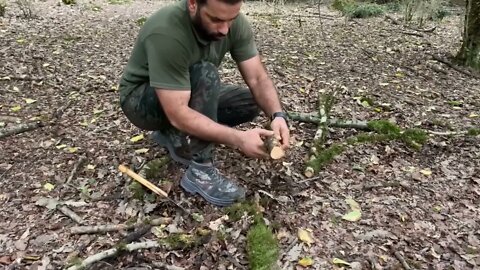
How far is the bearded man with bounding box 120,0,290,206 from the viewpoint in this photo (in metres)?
2.51

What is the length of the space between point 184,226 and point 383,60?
4454 millimetres

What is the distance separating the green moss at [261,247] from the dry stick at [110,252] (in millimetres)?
495

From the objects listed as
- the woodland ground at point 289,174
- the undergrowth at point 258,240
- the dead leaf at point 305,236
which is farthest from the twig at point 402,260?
the undergrowth at point 258,240

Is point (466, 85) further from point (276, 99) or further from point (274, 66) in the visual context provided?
point (276, 99)

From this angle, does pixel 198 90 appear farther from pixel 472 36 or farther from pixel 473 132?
pixel 472 36

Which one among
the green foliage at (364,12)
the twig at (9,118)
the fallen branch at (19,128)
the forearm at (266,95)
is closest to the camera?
the forearm at (266,95)

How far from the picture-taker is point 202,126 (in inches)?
100

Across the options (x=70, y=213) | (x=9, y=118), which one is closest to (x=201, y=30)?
(x=70, y=213)

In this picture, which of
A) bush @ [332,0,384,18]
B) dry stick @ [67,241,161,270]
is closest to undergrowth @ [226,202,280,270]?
dry stick @ [67,241,161,270]

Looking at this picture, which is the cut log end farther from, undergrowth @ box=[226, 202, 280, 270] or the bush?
the bush

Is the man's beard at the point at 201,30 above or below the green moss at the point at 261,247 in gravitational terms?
above

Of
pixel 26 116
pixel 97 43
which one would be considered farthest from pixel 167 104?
pixel 97 43

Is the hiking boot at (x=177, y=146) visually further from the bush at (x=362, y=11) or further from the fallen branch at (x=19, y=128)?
the bush at (x=362, y=11)

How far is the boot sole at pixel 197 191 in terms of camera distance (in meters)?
2.84
